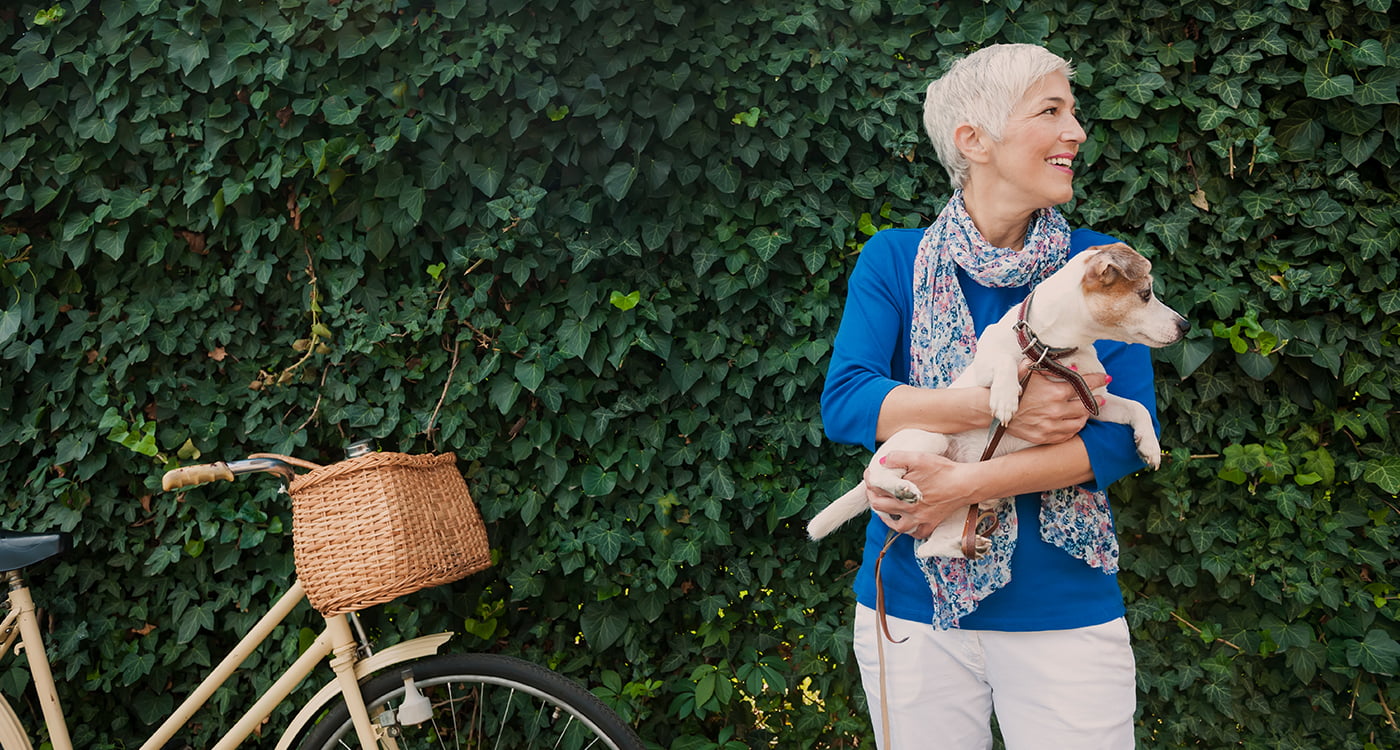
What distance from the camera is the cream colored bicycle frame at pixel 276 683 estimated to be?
2422 mm

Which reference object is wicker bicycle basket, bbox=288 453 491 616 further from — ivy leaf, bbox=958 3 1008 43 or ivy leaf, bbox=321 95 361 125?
ivy leaf, bbox=958 3 1008 43

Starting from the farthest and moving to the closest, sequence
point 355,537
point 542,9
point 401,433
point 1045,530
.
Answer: point 401,433 < point 542,9 < point 355,537 < point 1045,530

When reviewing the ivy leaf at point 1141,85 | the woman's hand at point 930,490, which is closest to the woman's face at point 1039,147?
the woman's hand at point 930,490

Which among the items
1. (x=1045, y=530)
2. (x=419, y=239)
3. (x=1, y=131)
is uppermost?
(x=1, y=131)

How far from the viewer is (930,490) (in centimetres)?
171

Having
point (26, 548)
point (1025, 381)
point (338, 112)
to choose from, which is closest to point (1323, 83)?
point (1025, 381)

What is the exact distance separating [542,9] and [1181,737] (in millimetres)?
2838

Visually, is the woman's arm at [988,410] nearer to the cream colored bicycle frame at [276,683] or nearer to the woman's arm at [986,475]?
the woman's arm at [986,475]

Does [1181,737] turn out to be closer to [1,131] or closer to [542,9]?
[542,9]

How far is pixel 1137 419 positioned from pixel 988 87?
Result: 0.68 meters

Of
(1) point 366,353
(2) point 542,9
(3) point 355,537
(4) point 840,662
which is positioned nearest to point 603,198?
(2) point 542,9

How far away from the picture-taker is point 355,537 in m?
2.25

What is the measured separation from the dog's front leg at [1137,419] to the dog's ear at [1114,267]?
10.1 inches

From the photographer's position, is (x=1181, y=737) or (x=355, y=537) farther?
(x=1181, y=737)
